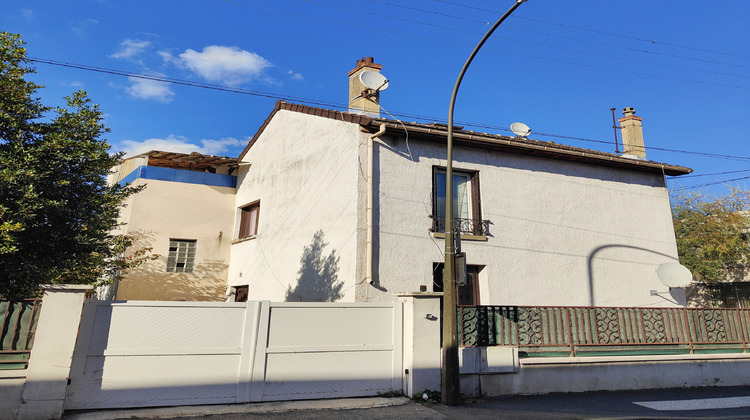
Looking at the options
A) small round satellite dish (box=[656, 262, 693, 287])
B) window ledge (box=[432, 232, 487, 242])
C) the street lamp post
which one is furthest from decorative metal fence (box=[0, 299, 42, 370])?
small round satellite dish (box=[656, 262, 693, 287])

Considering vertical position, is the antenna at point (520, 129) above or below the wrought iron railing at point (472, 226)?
above

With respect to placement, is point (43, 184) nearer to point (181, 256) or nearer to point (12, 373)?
point (12, 373)

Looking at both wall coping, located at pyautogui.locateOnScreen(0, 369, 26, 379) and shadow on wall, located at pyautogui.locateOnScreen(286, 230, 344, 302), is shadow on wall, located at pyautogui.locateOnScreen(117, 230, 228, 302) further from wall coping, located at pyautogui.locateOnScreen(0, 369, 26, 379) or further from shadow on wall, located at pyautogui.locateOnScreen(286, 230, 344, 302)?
wall coping, located at pyautogui.locateOnScreen(0, 369, 26, 379)

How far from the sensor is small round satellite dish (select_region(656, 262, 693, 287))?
12188 millimetres

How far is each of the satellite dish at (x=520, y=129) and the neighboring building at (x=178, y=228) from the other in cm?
912

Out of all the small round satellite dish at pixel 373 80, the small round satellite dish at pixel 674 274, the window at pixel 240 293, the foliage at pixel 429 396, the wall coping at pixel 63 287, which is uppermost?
the small round satellite dish at pixel 373 80

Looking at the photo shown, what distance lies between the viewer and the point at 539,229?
1207 centimetres

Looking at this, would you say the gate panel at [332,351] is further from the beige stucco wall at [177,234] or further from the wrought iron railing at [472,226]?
the beige stucco wall at [177,234]

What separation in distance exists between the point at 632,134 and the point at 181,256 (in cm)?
1538

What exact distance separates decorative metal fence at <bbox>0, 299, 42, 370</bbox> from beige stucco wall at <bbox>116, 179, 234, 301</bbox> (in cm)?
776

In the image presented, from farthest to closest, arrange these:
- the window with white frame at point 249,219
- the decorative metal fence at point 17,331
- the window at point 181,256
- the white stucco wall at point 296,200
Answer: the window with white frame at point 249,219 → the window at point 181,256 → the white stucco wall at point 296,200 → the decorative metal fence at point 17,331

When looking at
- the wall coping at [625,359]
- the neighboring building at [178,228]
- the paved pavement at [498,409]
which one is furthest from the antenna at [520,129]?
the neighboring building at [178,228]

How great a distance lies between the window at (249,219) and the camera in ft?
48.8

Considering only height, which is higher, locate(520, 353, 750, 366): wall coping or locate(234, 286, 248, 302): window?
locate(234, 286, 248, 302): window
